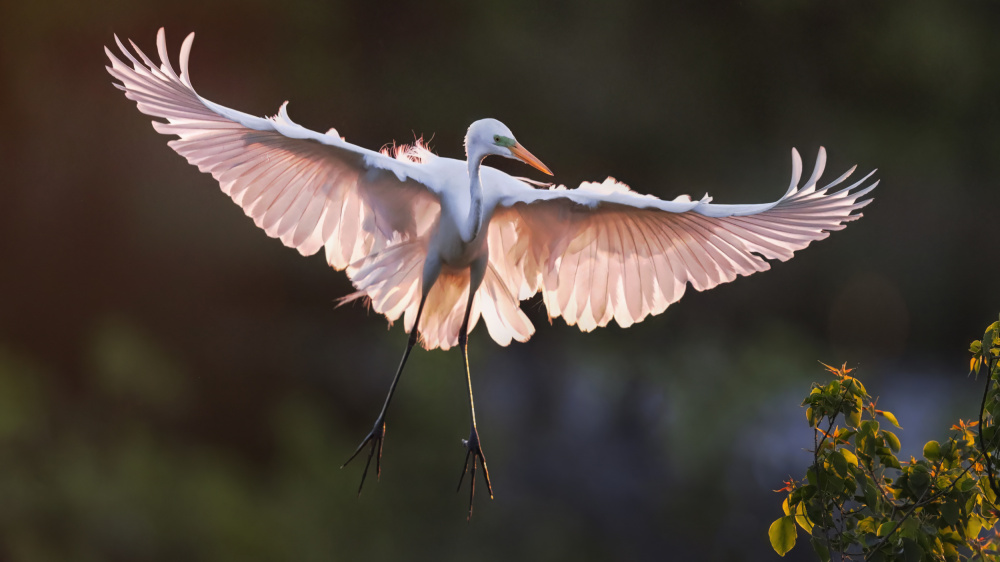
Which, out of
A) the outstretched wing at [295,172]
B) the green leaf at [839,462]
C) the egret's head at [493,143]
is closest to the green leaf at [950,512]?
the green leaf at [839,462]

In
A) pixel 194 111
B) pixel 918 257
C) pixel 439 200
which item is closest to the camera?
pixel 194 111

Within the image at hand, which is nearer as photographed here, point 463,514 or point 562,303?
point 562,303

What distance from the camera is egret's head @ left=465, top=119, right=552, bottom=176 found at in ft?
4.19

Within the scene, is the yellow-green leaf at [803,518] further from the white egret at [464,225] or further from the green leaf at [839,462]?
the white egret at [464,225]

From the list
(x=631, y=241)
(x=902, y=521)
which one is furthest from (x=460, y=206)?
(x=902, y=521)

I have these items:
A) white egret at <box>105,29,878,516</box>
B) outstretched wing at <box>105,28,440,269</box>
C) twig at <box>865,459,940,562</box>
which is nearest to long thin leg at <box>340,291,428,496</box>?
white egret at <box>105,29,878,516</box>

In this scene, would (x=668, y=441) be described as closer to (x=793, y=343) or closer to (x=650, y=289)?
(x=793, y=343)

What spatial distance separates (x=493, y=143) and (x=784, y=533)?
2.37ft

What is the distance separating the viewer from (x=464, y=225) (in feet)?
4.40

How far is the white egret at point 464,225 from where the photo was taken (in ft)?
4.18

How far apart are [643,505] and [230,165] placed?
2.81 metres

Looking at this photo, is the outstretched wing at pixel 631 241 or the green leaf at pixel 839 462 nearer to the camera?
the green leaf at pixel 839 462

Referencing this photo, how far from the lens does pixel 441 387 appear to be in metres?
3.70

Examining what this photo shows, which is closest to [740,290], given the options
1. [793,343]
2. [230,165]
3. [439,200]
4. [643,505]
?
[793,343]
